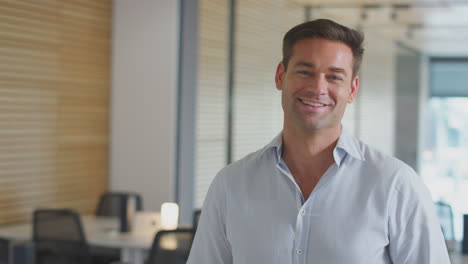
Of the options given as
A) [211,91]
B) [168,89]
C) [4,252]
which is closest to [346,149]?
[4,252]

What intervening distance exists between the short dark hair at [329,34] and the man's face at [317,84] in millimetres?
13

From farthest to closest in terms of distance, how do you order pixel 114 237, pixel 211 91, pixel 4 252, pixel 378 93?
pixel 211 91, pixel 378 93, pixel 114 237, pixel 4 252

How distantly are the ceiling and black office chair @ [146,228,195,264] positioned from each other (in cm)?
279

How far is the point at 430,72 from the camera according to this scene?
6910 mm

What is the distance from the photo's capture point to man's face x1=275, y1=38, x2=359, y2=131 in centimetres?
192

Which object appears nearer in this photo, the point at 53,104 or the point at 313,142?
the point at 313,142

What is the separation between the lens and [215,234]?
2.13 metres

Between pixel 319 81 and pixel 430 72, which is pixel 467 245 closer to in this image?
pixel 430 72

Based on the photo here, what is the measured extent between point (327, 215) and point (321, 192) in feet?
0.20

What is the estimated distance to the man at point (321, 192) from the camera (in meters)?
1.91

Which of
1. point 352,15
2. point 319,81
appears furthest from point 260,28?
point 319,81

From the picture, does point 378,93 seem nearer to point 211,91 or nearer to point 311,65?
point 211,91

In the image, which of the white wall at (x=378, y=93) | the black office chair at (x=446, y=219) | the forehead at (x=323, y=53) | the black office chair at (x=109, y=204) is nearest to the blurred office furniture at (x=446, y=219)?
the black office chair at (x=446, y=219)

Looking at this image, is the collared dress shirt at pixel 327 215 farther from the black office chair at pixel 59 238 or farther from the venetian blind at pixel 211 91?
the venetian blind at pixel 211 91
